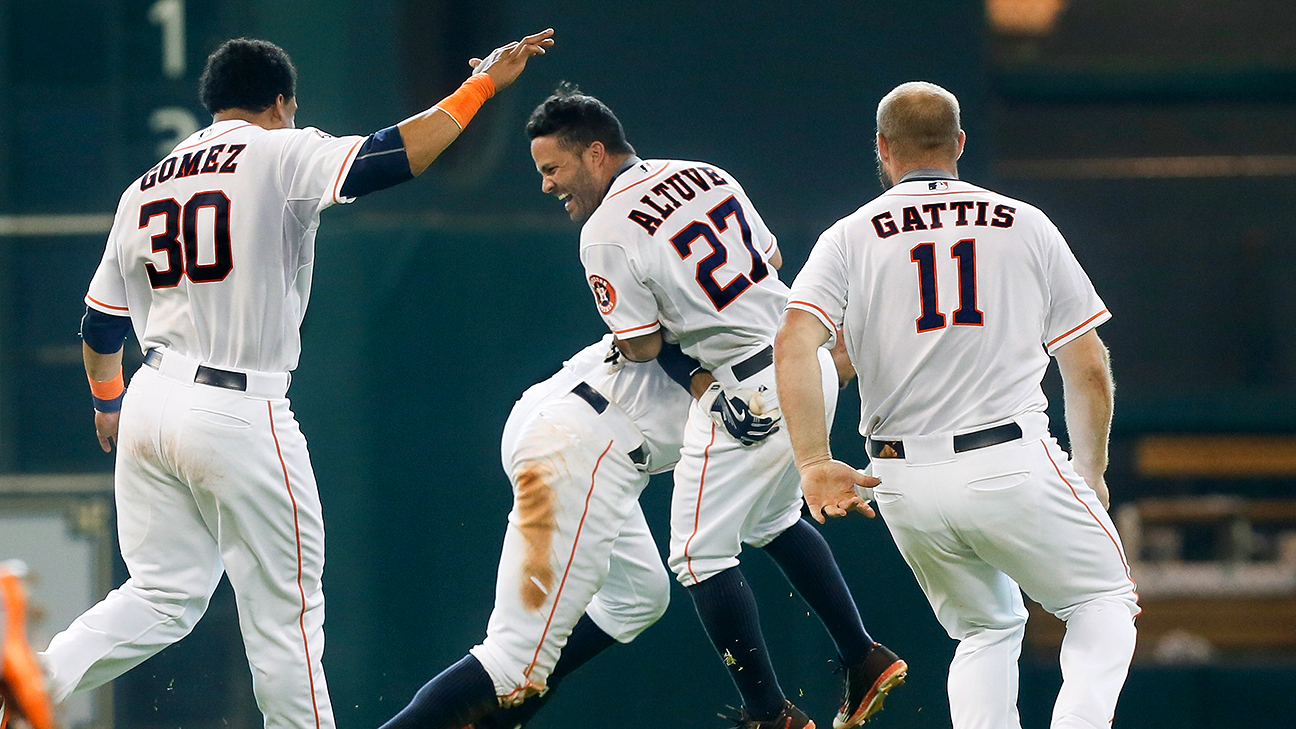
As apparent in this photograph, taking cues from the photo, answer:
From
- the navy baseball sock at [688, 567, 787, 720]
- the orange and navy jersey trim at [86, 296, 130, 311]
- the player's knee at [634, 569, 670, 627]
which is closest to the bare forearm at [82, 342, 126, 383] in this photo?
the orange and navy jersey trim at [86, 296, 130, 311]

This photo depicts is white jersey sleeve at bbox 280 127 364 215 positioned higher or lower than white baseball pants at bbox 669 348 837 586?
higher

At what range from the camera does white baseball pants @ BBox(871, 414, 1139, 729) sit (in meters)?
3.60

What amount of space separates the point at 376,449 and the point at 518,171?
1357 mm

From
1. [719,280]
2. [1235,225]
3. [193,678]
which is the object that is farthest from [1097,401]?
[1235,225]

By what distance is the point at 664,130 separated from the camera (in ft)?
20.9

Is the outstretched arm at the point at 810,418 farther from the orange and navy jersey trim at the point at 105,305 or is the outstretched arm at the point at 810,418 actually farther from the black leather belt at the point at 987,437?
the orange and navy jersey trim at the point at 105,305

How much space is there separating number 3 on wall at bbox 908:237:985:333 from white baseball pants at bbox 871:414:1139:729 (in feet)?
0.94

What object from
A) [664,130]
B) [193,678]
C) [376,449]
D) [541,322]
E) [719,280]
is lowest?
[193,678]

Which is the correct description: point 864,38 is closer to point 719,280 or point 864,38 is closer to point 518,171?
→ point 518,171

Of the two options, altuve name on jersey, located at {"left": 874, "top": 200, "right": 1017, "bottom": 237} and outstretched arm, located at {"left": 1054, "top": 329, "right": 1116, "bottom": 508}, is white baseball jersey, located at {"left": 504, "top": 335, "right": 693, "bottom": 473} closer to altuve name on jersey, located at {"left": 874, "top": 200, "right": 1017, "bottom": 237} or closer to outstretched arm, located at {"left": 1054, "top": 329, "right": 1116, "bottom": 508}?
altuve name on jersey, located at {"left": 874, "top": 200, "right": 1017, "bottom": 237}

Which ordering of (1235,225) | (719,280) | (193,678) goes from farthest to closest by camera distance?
(1235,225)
(193,678)
(719,280)

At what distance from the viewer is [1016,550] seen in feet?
11.9

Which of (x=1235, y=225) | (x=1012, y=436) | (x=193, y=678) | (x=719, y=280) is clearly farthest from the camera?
(x=1235, y=225)

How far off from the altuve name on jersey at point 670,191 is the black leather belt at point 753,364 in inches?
19.9
